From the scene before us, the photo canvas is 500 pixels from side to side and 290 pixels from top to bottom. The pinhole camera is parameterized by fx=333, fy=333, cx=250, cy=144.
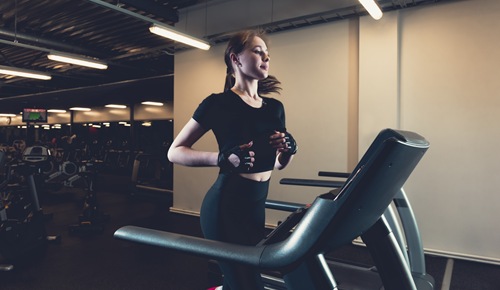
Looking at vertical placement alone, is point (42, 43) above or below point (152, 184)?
above

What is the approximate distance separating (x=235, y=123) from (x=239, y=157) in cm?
18

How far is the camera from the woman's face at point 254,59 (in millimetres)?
1205

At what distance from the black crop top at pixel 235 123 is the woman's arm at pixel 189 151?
0.10 ft

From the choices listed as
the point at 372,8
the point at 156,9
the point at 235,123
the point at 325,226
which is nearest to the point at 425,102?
the point at 372,8

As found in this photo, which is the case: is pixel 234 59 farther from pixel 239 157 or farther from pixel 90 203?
pixel 90 203

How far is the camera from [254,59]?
121 centimetres

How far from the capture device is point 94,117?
424 inches

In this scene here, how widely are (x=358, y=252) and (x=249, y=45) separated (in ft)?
9.80

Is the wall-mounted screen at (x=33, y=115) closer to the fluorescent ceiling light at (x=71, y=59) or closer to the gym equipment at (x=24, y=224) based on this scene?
the fluorescent ceiling light at (x=71, y=59)

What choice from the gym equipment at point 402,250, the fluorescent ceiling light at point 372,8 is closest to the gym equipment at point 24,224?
the gym equipment at point 402,250

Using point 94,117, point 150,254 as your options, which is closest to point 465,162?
point 150,254

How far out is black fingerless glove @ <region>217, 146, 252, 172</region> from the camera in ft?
3.31

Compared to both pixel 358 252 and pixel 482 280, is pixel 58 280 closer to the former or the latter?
pixel 358 252

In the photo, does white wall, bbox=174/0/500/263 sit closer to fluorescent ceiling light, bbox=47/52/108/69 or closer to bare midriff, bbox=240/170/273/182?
bare midriff, bbox=240/170/273/182
